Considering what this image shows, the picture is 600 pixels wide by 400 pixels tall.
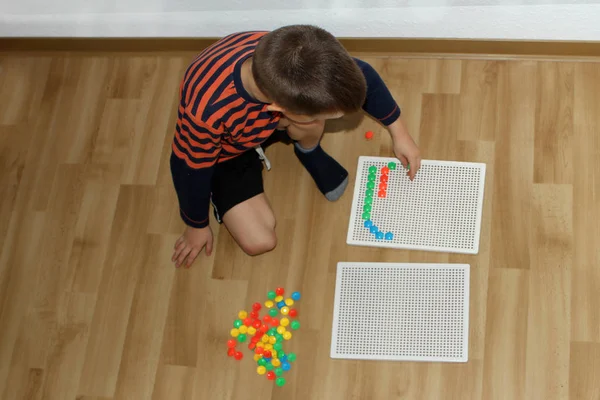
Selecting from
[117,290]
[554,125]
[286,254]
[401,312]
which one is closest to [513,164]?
[554,125]

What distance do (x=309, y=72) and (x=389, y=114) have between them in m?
0.53

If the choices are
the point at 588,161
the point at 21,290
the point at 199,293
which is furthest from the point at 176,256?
the point at 588,161

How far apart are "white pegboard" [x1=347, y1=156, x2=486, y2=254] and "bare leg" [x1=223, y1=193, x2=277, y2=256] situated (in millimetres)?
209

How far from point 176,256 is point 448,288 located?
70cm

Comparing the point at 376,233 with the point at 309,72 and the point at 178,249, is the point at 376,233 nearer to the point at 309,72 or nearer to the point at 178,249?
the point at 178,249

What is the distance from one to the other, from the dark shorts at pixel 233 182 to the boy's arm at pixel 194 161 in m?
0.12

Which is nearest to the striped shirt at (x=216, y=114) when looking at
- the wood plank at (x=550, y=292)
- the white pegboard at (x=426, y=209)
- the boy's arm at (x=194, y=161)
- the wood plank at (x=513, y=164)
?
the boy's arm at (x=194, y=161)

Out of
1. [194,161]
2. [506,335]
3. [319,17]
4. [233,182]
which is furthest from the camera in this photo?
[319,17]

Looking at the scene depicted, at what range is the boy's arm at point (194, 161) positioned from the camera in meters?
1.66

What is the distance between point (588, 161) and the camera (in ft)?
6.49

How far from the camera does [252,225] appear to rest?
78.2 inches

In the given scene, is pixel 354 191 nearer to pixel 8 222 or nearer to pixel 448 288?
pixel 448 288

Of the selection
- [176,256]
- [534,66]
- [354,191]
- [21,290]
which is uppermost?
[534,66]

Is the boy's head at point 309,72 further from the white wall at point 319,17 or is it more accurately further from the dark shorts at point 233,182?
the white wall at point 319,17
